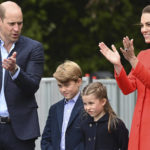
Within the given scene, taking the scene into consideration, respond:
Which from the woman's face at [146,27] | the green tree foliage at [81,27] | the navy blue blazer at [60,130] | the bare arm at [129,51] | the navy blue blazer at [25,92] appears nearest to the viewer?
the bare arm at [129,51]

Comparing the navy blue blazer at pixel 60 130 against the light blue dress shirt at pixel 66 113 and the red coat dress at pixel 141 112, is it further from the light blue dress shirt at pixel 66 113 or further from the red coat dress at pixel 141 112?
the red coat dress at pixel 141 112

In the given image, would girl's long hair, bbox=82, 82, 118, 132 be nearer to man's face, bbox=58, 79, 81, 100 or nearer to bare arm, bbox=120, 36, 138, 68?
man's face, bbox=58, 79, 81, 100

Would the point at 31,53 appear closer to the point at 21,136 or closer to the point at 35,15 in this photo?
→ the point at 21,136

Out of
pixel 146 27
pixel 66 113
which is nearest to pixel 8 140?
pixel 66 113

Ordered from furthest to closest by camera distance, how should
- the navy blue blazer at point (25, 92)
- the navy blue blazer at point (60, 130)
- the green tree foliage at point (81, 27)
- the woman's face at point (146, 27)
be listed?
the green tree foliage at point (81, 27), the navy blue blazer at point (60, 130), the navy blue blazer at point (25, 92), the woman's face at point (146, 27)

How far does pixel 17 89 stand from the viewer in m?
5.23

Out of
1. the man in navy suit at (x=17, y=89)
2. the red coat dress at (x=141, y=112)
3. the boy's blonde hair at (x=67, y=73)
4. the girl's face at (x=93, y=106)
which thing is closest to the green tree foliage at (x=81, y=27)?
the boy's blonde hair at (x=67, y=73)

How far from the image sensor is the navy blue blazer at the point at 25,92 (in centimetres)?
520

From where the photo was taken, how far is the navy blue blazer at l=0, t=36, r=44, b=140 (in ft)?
17.1

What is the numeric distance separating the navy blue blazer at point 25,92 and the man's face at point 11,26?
0.11 meters

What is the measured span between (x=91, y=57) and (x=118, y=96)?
6385 mm

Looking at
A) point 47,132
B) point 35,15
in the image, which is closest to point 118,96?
point 47,132

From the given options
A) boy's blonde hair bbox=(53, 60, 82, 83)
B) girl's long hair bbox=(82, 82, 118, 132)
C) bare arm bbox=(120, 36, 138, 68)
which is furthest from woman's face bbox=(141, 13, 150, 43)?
boy's blonde hair bbox=(53, 60, 82, 83)

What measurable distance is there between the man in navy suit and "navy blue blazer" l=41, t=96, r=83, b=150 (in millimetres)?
278
